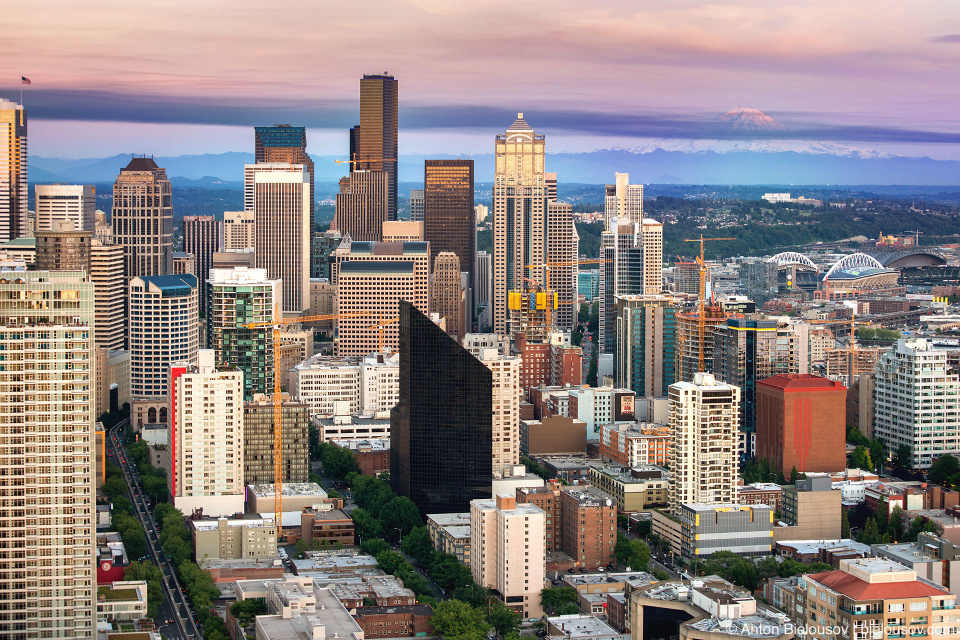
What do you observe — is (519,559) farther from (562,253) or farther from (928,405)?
(562,253)

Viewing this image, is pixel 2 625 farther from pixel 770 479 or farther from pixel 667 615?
pixel 770 479

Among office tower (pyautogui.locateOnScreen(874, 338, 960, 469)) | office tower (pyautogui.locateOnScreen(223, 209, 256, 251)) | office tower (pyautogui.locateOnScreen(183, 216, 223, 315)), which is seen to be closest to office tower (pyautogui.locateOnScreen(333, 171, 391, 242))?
office tower (pyautogui.locateOnScreen(183, 216, 223, 315))

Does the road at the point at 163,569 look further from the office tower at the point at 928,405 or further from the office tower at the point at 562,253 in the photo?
the office tower at the point at 562,253

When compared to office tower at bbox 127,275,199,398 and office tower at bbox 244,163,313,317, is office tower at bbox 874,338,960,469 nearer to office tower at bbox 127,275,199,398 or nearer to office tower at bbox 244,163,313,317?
office tower at bbox 127,275,199,398

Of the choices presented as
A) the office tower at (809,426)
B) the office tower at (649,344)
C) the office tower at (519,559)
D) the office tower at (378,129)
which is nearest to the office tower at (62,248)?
the office tower at (649,344)

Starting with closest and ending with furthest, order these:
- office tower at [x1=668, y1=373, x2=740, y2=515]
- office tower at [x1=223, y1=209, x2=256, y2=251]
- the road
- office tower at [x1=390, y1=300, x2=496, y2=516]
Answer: the road
office tower at [x1=668, y1=373, x2=740, y2=515]
office tower at [x1=390, y1=300, x2=496, y2=516]
office tower at [x1=223, y1=209, x2=256, y2=251]

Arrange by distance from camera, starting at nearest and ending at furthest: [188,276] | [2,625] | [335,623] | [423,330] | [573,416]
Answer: [2,625] < [335,623] < [423,330] < [573,416] < [188,276]

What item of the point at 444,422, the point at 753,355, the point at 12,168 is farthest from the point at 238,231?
the point at 444,422

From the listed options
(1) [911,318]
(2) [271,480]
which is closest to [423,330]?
Answer: (2) [271,480]
